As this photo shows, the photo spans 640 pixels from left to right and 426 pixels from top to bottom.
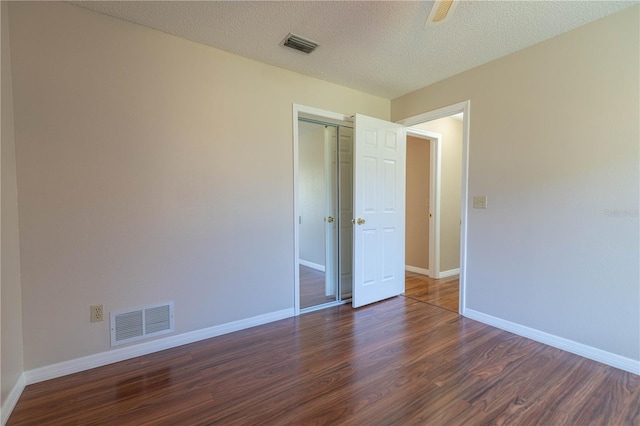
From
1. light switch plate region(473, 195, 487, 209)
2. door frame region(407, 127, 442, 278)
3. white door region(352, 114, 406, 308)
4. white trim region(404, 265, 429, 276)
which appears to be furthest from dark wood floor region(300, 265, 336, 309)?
light switch plate region(473, 195, 487, 209)

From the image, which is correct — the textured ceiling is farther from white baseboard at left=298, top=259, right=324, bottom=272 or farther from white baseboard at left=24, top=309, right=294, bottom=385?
white baseboard at left=298, top=259, right=324, bottom=272

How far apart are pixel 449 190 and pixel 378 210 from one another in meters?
1.82

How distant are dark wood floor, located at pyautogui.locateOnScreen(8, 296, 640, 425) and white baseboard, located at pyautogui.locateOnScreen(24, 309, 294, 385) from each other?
0.18 ft

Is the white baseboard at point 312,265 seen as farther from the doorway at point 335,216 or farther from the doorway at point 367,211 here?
the doorway at point 367,211

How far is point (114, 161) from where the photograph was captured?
213cm

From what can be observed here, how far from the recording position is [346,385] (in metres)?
1.88

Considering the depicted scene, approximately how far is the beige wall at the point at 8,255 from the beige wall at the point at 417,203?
4.55 metres

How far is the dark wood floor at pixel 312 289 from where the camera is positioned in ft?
11.4

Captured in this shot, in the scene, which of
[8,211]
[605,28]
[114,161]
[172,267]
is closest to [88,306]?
[172,267]

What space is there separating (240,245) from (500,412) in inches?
85.6

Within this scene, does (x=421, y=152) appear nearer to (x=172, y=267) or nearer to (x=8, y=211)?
(x=172, y=267)

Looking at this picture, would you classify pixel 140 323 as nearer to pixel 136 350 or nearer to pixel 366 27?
pixel 136 350

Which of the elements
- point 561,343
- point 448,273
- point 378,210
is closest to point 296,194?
point 378,210

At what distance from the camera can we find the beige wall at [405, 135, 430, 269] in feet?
15.5
